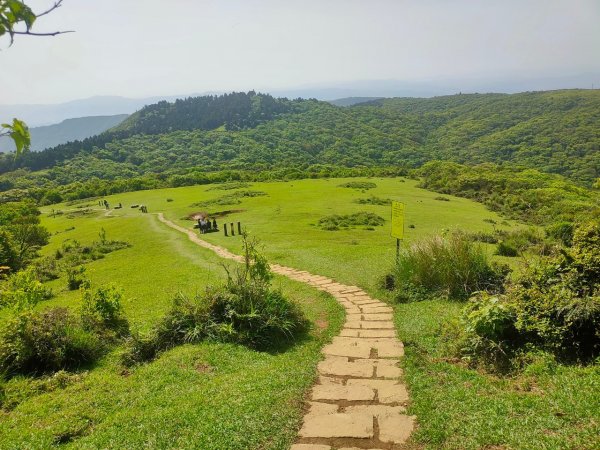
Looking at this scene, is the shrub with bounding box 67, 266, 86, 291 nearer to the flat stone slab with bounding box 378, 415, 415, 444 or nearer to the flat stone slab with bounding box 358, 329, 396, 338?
the flat stone slab with bounding box 358, 329, 396, 338

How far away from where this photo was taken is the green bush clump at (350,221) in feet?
Result: 105

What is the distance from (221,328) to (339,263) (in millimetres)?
9423

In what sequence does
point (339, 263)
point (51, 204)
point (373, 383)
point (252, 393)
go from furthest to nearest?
1. point (51, 204)
2. point (339, 263)
3. point (373, 383)
4. point (252, 393)

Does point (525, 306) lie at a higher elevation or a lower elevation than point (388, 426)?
higher

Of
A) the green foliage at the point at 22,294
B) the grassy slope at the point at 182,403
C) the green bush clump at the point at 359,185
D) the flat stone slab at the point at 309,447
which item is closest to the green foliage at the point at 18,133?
the grassy slope at the point at 182,403

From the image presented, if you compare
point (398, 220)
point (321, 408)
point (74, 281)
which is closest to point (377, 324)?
point (321, 408)

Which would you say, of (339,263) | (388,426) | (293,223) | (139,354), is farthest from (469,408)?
(293,223)

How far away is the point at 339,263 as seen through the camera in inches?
722

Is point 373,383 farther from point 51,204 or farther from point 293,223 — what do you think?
point 51,204

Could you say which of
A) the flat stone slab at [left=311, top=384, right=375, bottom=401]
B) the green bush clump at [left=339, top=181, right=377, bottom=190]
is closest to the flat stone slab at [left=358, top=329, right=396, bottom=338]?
the flat stone slab at [left=311, top=384, right=375, bottom=401]

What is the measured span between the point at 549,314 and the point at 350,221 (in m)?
26.5

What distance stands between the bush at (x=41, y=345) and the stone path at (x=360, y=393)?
5.29 m

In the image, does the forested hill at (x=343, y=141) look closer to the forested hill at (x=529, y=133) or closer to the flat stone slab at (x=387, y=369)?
the forested hill at (x=529, y=133)

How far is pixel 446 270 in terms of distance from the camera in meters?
12.2
